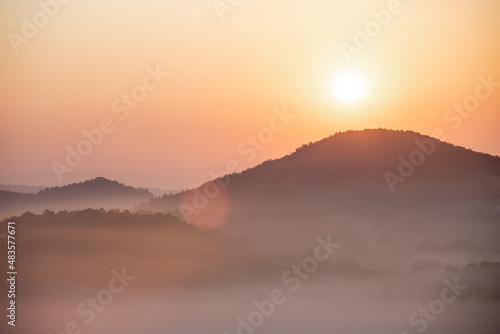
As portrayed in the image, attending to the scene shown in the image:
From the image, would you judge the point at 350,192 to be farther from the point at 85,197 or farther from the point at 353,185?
the point at 85,197

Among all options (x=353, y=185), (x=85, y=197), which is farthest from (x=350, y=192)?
(x=85, y=197)

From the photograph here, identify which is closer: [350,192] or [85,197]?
[85,197]

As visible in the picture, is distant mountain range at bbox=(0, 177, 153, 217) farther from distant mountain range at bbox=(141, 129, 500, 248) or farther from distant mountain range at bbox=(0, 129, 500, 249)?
distant mountain range at bbox=(141, 129, 500, 248)

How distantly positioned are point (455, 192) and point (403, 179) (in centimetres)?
436

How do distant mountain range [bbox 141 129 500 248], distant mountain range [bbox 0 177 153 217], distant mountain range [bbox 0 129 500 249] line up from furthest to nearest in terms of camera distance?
distant mountain range [bbox 141 129 500 248], distant mountain range [bbox 0 129 500 249], distant mountain range [bbox 0 177 153 217]

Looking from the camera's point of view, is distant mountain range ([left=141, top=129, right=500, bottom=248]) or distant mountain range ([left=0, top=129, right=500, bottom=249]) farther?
distant mountain range ([left=141, top=129, right=500, bottom=248])

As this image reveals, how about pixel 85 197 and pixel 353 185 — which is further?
pixel 353 185

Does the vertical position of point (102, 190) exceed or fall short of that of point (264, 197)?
it falls short

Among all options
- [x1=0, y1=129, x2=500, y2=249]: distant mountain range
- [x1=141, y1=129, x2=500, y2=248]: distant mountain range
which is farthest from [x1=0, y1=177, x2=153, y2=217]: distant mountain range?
[x1=141, y1=129, x2=500, y2=248]: distant mountain range

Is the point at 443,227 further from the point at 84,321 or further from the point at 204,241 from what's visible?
the point at 84,321

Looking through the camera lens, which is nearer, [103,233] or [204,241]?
[103,233]

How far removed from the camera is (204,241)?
71.6ft

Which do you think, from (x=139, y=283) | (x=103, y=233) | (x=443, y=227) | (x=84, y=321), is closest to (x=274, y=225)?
(x=443, y=227)

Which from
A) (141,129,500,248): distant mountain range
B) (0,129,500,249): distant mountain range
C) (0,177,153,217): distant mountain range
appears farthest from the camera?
(141,129,500,248): distant mountain range
